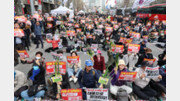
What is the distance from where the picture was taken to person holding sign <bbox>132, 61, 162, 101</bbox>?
363 cm

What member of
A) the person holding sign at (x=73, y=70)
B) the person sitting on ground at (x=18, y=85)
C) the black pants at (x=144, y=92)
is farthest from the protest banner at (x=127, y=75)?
the person sitting on ground at (x=18, y=85)

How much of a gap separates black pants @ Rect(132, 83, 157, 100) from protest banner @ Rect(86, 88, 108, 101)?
1285 millimetres

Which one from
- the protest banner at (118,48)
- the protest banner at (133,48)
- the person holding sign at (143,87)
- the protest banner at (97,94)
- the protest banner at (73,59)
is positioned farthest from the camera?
the protest banner at (118,48)

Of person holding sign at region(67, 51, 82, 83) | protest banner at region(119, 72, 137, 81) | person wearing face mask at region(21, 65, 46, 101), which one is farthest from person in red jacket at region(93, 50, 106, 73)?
person wearing face mask at region(21, 65, 46, 101)

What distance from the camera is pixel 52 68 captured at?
3432mm

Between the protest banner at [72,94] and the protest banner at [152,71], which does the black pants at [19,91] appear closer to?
the protest banner at [72,94]

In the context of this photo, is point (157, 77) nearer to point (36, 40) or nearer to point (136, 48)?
point (136, 48)

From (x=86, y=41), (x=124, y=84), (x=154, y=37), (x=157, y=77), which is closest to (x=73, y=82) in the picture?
(x=124, y=84)

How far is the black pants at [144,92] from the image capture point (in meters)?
3.64

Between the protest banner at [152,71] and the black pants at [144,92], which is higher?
the protest banner at [152,71]

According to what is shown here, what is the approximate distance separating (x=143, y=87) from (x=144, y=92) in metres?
0.16

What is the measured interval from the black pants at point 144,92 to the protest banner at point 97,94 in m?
1.29

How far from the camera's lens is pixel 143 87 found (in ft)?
12.2

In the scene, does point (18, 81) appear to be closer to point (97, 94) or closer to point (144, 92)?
point (97, 94)
